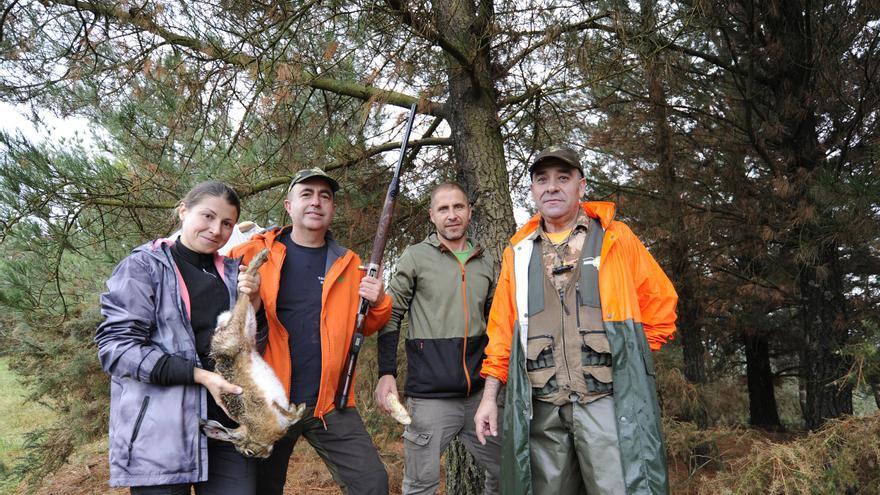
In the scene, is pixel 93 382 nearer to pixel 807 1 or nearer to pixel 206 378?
pixel 206 378

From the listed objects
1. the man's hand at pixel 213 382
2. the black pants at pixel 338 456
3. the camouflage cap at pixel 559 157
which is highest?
the camouflage cap at pixel 559 157

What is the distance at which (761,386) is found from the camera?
1050 cm

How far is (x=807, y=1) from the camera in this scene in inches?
198

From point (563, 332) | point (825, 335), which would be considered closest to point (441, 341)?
point (563, 332)

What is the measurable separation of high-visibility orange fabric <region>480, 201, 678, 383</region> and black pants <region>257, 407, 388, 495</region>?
0.81 metres

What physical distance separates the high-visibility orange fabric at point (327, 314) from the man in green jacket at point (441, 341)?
0.23 meters

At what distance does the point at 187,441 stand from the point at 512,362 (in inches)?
58.7

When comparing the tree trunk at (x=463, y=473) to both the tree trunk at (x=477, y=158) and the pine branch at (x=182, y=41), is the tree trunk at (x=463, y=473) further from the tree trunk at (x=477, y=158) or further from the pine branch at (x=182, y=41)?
the pine branch at (x=182, y=41)

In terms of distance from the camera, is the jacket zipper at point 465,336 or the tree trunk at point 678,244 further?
the tree trunk at point 678,244

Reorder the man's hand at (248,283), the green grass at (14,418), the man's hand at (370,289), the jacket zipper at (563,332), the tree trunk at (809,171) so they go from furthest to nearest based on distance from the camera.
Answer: the green grass at (14,418) < the tree trunk at (809,171) < the man's hand at (370,289) < the jacket zipper at (563,332) < the man's hand at (248,283)

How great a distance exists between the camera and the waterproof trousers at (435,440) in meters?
3.01

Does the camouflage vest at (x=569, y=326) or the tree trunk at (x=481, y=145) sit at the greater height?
the tree trunk at (x=481, y=145)

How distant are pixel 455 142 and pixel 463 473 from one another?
2.54 metres

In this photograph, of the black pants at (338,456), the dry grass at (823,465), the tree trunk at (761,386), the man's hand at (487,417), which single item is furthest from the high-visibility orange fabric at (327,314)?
the tree trunk at (761,386)
